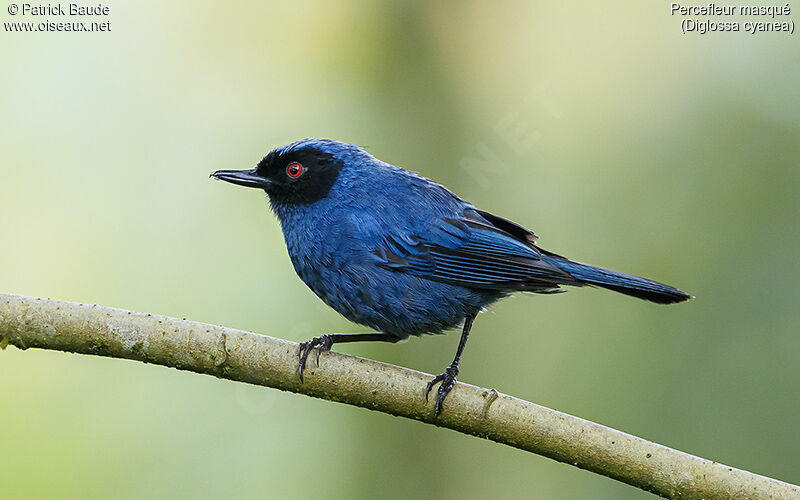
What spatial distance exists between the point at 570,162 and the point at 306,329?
313cm

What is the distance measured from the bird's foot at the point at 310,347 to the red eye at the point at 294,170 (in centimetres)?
113

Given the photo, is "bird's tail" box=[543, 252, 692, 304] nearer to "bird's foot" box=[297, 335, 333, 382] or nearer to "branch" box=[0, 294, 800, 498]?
"branch" box=[0, 294, 800, 498]

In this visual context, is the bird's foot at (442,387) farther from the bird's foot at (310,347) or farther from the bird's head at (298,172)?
the bird's head at (298,172)

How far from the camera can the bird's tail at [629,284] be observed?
149 inches

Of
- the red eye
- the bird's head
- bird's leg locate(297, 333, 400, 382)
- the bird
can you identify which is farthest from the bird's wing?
the red eye

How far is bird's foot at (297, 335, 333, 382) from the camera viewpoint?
11.3 feet

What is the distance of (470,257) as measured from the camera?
4.30 metres

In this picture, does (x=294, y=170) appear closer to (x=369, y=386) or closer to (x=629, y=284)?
(x=369, y=386)

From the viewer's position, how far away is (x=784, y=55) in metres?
7.56

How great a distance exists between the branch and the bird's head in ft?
4.16

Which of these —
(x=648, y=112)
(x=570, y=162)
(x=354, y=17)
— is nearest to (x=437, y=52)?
(x=354, y=17)

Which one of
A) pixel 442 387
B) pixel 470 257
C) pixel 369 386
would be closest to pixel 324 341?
pixel 369 386

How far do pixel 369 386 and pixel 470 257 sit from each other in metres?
1.15

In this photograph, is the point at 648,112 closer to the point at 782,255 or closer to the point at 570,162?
the point at 570,162
